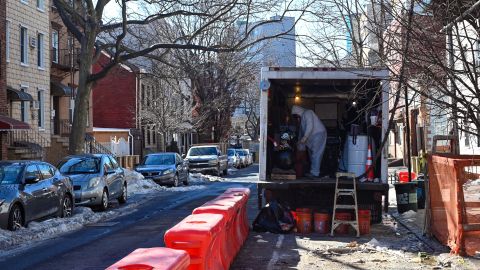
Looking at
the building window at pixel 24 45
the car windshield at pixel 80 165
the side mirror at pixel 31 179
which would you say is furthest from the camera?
the building window at pixel 24 45

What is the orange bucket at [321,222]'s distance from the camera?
12.3m

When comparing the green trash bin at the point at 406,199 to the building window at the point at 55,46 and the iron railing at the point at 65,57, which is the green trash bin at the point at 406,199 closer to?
the iron railing at the point at 65,57

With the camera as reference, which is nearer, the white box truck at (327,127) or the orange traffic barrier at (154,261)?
the orange traffic barrier at (154,261)

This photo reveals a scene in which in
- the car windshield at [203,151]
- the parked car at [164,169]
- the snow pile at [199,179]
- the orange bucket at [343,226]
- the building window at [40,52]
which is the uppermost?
the building window at [40,52]

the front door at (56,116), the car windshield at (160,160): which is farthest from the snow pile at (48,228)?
the front door at (56,116)

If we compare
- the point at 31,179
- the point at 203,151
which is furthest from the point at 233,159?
the point at 31,179

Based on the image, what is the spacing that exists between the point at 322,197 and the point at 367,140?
1.55 meters

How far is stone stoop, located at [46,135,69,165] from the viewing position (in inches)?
1254

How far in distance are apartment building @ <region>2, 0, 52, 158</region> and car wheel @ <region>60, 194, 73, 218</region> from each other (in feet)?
40.0

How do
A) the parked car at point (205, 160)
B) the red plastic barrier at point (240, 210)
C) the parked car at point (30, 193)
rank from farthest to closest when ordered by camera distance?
the parked car at point (205, 160) → the parked car at point (30, 193) → the red plastic barrier at point (240, 210)

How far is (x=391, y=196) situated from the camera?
21000 millimetres

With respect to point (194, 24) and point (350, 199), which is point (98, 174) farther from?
point (194, 24)

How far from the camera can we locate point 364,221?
1209 centimetres

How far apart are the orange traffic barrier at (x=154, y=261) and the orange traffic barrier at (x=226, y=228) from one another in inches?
125
